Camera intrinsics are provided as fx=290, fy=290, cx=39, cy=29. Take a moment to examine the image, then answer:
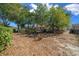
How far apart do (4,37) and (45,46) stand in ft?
2.19

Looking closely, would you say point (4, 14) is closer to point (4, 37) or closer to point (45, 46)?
point (4, 37)

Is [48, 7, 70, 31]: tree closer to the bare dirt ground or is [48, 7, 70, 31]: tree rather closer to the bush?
the bare dirt ground

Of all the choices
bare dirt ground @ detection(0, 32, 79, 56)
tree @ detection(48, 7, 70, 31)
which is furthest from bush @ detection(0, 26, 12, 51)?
tree @ detection(48, 7, 70, 31)

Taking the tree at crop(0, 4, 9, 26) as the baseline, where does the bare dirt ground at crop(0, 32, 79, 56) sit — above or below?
below

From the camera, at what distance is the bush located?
4.58 metres

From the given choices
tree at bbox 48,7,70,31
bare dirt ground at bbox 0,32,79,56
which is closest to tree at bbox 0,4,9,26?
bare dirt ground at bbox 0,32,79,56

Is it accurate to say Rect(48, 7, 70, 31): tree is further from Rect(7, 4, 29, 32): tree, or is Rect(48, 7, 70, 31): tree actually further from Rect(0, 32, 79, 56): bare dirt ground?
Rect(7, 4, 29, 32): tree

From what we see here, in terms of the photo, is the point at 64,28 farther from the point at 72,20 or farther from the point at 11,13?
the point at 11,13

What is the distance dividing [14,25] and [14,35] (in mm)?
160

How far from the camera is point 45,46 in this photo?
4.64 meters

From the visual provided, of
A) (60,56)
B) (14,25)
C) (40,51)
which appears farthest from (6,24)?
(60,56)

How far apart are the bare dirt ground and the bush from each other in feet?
0.23

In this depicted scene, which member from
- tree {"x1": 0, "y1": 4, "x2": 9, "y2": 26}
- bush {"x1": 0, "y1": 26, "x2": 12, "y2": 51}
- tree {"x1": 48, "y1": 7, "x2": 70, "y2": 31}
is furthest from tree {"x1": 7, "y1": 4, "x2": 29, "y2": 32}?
tree {"x1": 48, "y1": 7, "x2": 70, "y2": 31}

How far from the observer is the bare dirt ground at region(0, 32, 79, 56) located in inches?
181
